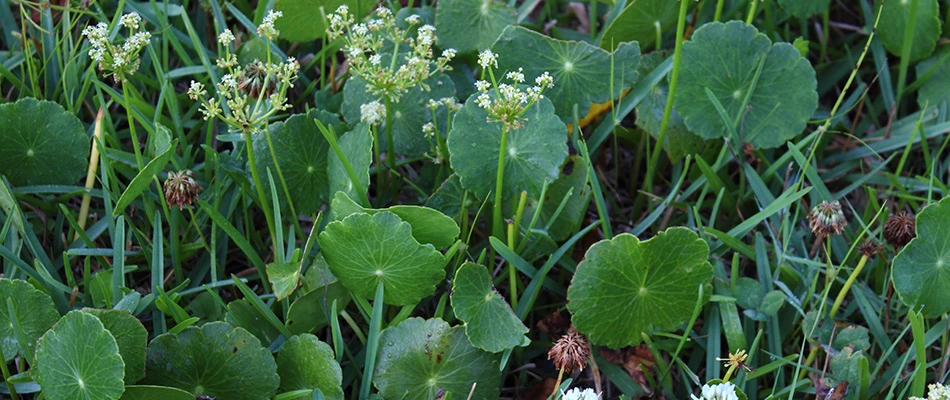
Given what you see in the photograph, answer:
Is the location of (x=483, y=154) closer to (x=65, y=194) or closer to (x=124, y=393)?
(x=124, y=393)

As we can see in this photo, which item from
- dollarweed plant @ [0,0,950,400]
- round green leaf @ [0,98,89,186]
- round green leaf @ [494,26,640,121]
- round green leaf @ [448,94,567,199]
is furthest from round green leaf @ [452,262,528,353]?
round green leaf @ [0,98,89,186]

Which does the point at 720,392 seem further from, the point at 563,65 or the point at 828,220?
the point at 563,65

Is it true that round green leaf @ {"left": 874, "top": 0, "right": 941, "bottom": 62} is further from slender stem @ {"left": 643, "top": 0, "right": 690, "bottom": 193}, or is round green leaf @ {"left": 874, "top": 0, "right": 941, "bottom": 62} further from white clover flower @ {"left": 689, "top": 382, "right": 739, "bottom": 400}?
white clover flower @ {"left": 689, "top": 382, "right": 739, "bottom": 400}

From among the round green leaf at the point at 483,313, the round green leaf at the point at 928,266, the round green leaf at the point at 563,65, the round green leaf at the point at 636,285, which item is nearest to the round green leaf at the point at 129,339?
the round green leaf at the point at 483,313

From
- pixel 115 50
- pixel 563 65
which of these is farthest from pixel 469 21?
pixel 115 50

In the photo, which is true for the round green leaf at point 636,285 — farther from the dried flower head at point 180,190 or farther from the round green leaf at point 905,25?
the round green leaf at point 905,25
